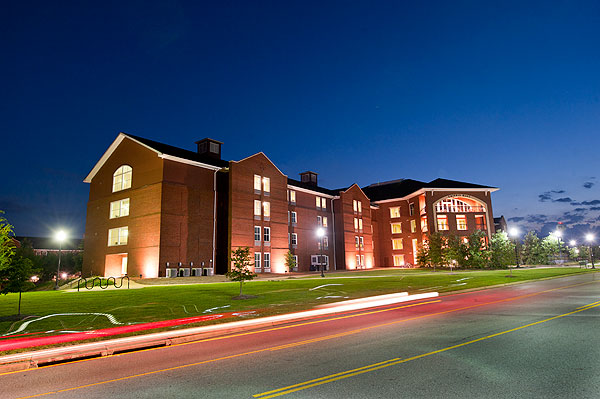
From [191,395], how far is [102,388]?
1742mm

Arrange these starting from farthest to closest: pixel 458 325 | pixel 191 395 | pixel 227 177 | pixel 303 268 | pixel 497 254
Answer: pixel 303 268, pixel 497 254, pixel 227 177, pixel 458 325, pixel 191 395

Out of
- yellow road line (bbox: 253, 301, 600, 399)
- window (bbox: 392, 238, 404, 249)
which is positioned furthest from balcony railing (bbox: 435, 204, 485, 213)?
yellow road line (bbox: 253, 301, 600, 399)

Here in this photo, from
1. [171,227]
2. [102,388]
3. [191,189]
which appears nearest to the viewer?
[102,388]

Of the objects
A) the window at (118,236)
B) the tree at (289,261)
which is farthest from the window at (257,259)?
the window at (118,236)

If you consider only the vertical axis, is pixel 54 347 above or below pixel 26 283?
below

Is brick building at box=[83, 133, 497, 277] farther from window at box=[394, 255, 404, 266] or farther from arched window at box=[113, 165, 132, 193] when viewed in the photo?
window at box=[394, 255, 404, 266]

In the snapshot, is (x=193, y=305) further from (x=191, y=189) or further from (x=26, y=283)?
(x=191, y=189)

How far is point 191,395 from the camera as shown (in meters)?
5.76

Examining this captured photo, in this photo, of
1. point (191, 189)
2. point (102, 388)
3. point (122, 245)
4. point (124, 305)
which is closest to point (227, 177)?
point (191, 189)

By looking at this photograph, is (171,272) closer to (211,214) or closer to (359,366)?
(211,214)

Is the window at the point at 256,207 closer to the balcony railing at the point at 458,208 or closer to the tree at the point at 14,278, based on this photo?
the tree at the point at 14,278

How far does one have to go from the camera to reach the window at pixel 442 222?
60.8 metres

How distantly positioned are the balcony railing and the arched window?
4600 cm

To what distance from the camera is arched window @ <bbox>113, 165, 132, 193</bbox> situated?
144ft
